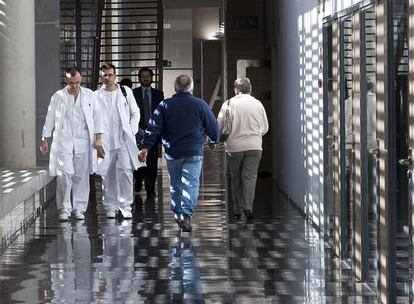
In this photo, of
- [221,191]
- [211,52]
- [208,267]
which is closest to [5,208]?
[208,267]

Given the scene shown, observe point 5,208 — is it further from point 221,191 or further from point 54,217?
point 221,191

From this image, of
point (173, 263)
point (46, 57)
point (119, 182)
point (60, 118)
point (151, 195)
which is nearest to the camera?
point (173, 263)

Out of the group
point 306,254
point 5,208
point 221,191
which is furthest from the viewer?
point 221,191

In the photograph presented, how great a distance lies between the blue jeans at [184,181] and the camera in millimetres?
11445

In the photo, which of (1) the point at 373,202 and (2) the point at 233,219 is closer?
(1) the point at 373,202

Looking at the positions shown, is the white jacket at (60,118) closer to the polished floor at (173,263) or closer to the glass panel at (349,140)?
the polished floor at (173,263)

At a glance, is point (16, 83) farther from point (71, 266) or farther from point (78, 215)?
point (71, 266)

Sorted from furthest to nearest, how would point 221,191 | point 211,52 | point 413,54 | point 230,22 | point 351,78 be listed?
point 211,52 < point 230,22 < point 221,191 < point 351,78 < point 413,54

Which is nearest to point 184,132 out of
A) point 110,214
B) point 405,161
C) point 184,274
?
point 110,214

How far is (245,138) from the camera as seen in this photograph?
41.3 feet

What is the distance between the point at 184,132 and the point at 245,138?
54.4 inches

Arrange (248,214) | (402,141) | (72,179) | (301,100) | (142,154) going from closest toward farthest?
(402,141)
(142,154)
(248,214)
(72,179)
(301,100)

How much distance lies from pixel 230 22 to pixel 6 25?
692 centimetres

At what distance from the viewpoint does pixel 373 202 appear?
7.96 m
